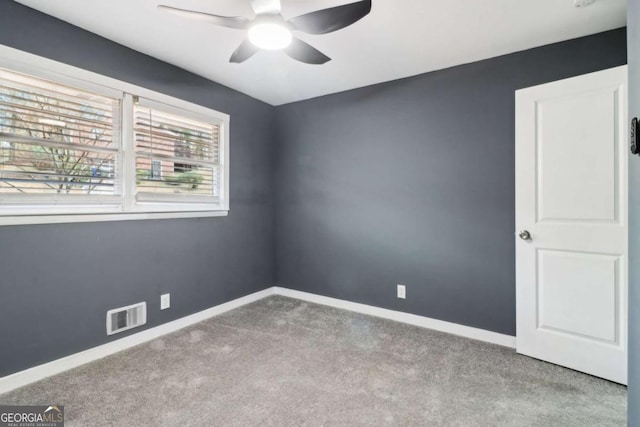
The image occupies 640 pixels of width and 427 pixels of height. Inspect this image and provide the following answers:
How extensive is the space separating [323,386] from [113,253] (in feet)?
6.16

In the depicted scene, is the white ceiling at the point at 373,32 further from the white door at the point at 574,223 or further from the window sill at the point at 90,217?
the window sill at the point at 90,217

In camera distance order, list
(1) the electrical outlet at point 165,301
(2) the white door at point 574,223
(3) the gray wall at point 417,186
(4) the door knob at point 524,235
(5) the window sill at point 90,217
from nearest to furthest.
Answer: (5) the window sill at point 90,217 → (2) the white door at point 574,223 → (4) the door knob at point 524,235 → (3) the gray wall at point 417,186 → (1) the electrical outlet at point 165,301

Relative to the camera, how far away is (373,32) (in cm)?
225

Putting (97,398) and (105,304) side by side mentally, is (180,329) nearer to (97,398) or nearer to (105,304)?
(105,304)

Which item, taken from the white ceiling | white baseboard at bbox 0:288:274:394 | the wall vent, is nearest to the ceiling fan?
the white ceiling

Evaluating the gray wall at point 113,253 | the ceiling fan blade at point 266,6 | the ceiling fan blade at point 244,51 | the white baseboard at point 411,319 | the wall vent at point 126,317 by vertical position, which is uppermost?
the ceiling fan blade at point 266,6

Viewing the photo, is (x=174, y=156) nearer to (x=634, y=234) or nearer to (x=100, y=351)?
(x=100, y=351)

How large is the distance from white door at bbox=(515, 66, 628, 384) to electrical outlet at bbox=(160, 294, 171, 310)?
2973 mm

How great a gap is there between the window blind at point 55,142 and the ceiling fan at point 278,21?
1.12m

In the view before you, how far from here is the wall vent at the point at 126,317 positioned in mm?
2393

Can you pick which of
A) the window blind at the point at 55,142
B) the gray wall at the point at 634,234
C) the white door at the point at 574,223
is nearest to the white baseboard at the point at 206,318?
the white door at the point at 574,223

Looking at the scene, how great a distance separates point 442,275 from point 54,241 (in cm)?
310

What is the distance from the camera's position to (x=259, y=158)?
149 inches

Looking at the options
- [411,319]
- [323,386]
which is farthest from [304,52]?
[411,319]
